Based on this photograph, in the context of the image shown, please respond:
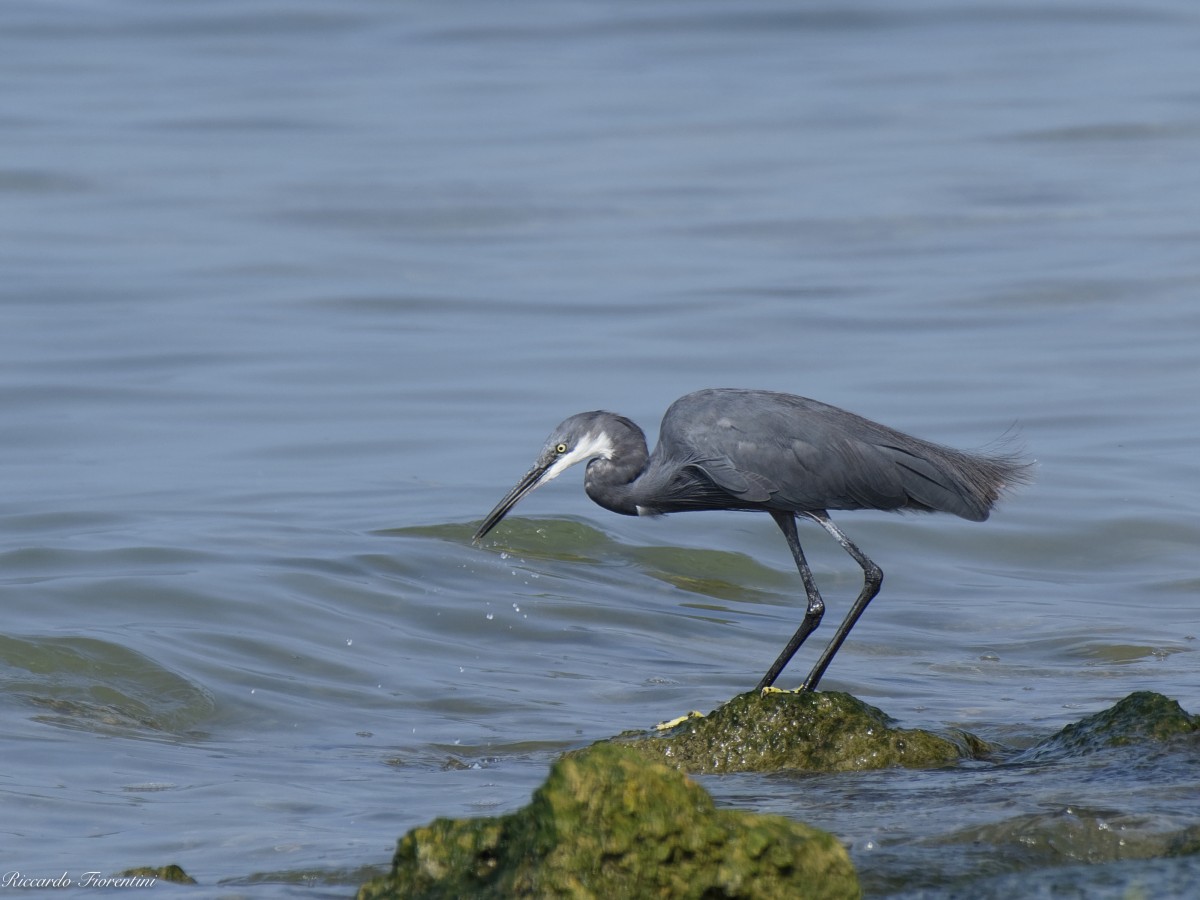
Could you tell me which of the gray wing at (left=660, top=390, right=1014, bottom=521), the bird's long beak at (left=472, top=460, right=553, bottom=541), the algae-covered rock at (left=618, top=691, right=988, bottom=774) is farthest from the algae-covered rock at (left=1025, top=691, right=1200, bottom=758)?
the bird's long beak at (left=472, top=460, right=553, bottom=541)

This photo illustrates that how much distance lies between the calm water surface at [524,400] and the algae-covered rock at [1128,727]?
0.23m

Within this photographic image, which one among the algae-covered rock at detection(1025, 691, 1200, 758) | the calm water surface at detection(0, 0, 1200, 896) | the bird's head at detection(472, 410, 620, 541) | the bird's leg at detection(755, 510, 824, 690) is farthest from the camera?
the bird's head at detection(472, 410, 620, 541)

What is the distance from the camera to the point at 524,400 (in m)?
13.3

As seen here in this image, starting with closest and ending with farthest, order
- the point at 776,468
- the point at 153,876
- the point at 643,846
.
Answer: the point at 643,846
the point at 153,876
the point at 776,468

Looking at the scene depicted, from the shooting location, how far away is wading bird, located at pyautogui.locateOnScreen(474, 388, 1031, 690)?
7.05m

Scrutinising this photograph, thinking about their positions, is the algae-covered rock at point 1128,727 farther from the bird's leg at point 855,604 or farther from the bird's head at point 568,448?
the bird's head at point 568,448

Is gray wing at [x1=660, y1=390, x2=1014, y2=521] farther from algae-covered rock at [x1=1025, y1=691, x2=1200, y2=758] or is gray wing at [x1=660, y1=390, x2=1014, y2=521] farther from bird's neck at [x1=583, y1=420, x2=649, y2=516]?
algae-covered rock at [x1=1025, y1=691, x2=1200, y2=758]

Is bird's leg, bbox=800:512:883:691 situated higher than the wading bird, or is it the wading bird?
the wading bird

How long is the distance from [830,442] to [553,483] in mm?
5323

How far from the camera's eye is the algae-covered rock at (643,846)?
150 inches

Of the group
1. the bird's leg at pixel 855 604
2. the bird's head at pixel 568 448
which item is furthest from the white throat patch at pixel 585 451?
the bird's leg at pixel 855 604

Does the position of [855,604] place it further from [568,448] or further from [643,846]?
[643,846]
